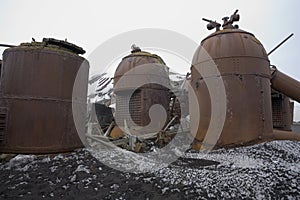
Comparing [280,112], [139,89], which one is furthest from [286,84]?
[139,89]

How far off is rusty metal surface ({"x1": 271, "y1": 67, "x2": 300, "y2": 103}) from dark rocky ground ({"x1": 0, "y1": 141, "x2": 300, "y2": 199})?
8.32 feet

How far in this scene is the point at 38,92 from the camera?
4926 mm

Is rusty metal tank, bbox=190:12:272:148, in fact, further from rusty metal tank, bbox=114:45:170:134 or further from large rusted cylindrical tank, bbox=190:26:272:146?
rusty metal tank, bbox=114:45:170:134

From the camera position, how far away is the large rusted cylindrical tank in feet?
18.7

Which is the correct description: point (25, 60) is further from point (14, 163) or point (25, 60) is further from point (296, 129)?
point (296, 129)

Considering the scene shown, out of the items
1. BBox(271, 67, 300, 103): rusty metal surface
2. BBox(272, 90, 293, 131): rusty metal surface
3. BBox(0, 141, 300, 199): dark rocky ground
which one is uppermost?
BBox(271, 67, 300, 103): rusty metal surface

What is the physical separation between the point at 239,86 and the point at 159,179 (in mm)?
3277

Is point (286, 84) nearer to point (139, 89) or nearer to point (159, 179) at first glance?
point (139, 89)

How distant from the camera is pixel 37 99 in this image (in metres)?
4.91

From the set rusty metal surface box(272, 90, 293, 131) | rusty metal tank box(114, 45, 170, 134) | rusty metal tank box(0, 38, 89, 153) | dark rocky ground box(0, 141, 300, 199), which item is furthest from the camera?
rusty metal surface box(272, 90, 293, 131)

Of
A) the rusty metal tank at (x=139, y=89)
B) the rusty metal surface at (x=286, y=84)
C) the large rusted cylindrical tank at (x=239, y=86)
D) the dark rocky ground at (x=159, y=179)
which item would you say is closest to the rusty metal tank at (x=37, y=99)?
the dark rocky ground at (x=159, y=179)

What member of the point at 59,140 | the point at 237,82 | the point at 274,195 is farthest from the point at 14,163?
the point at 237,82

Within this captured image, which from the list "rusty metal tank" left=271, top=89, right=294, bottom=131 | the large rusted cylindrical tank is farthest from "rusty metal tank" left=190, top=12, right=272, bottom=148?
"rusty metal tank" left=271, top=89, right=294, bottom=131

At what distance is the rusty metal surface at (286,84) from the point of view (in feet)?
22.4
